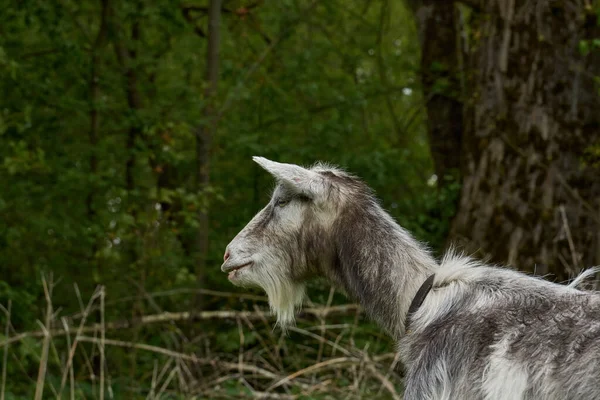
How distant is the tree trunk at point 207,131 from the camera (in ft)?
32.5

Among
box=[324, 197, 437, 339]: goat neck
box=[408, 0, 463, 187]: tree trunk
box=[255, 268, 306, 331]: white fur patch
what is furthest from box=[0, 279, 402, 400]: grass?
box=[408, 0, 463, 187]: tree trunk

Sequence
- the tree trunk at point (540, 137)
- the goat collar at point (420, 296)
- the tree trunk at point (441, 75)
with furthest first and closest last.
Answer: the tree trunk at point (441, 75) → the tree trunk at point (540, 137) → the goat collar at point (420, 296)

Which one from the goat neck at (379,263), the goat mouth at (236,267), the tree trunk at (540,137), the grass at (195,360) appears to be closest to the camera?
the goat neck at (379,263)

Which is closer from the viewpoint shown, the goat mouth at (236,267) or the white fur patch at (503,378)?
the white fur patch at (503,378)

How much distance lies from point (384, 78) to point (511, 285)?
893 centimetres

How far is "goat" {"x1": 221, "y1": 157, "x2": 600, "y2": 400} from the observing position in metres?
3.51

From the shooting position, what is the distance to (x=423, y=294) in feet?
13.6

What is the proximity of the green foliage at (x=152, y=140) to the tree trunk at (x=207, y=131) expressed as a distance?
0.47ft

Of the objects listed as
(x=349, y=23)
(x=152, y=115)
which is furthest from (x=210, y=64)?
(x=349, y=23)

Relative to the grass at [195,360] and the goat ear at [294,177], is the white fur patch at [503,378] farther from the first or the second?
the grass at [195,360]

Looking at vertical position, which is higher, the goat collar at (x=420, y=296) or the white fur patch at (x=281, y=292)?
the goat collar at (x=420, y=296)

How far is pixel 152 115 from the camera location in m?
9.65

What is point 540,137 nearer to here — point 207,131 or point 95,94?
point 207,131

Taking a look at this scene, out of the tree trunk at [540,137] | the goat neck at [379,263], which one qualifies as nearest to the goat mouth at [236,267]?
the goat neck at [379,263]
